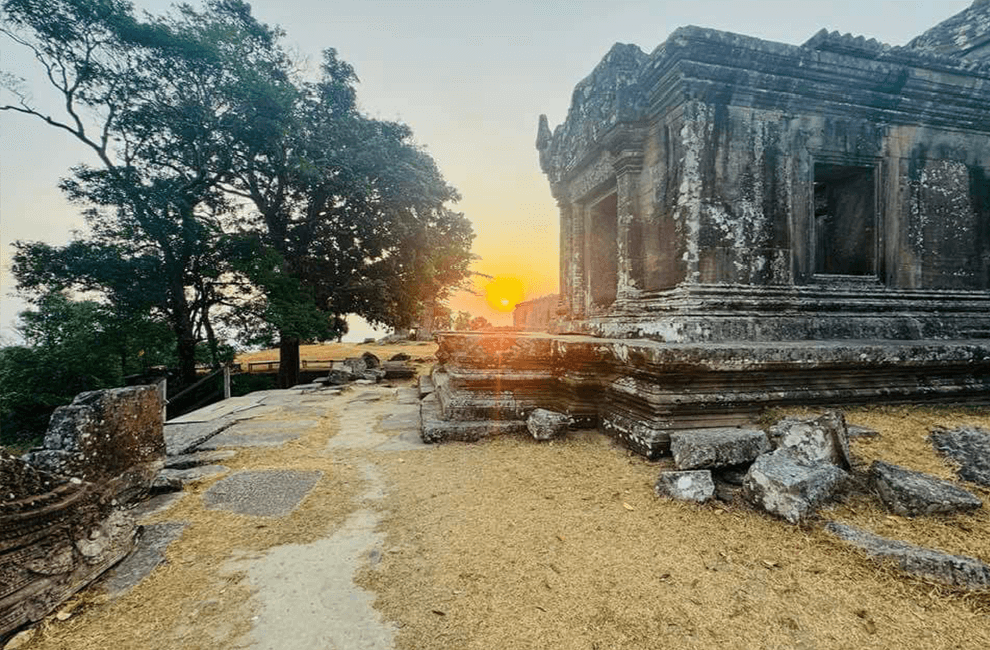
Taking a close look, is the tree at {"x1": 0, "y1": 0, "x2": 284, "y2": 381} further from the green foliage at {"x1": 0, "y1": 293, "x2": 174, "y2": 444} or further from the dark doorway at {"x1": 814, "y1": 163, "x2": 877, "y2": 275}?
the dark doorway at {"x1": 814, "y1": 163, "x2": 877, "y2": 275}

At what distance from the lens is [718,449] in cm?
268

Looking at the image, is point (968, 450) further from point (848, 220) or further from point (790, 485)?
point (848, 220)

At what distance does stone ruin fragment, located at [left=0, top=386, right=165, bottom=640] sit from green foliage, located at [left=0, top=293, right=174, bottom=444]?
11.4 m

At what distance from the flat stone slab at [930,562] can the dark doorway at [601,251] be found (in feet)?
15.3

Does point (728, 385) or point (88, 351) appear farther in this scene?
point (88, 351)

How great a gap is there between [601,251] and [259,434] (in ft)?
16.9

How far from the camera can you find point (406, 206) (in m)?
12.4

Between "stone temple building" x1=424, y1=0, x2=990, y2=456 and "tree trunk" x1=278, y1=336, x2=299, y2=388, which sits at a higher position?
"stone temple building" x1=424, y1=0, x2=990, y2=456

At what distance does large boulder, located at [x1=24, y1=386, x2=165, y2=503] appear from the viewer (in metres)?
2.02

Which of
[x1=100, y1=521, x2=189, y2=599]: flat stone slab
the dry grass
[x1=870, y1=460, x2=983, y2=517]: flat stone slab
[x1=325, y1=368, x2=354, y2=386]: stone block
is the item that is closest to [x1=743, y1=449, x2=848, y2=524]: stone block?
the dry grass

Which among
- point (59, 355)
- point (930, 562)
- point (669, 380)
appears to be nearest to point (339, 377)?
point (669, 380)

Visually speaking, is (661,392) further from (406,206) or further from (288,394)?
(406,206)

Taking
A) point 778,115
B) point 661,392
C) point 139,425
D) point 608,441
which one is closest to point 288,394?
point 139,425

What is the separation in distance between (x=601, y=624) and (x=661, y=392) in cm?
202
